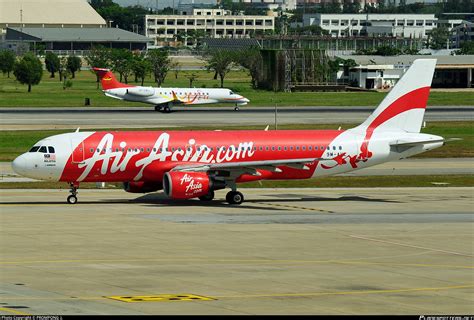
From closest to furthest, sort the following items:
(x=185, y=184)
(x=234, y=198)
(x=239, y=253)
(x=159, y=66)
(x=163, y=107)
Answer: (x=239, y=253)
(x=185, y=184)
(x=234, y=198)
(x=163, y=107)
(x=159, y=66)

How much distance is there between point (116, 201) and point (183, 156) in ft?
15.4

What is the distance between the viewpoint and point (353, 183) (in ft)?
233

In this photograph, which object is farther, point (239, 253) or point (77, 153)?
point (77, 153)

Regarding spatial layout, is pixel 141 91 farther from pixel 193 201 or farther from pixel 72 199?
pixel 72 199

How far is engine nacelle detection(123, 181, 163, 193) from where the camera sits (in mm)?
60909

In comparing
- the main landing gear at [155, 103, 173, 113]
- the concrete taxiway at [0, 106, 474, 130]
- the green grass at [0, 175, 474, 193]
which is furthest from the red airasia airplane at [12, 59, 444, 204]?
the main landing gear at [155, 103, 173, 113]

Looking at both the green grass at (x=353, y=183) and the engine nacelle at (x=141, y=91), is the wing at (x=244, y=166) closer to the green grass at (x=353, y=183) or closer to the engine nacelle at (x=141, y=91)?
the green grass at (x=353, y=183)

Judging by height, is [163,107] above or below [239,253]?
below

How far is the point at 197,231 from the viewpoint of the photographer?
164 ft

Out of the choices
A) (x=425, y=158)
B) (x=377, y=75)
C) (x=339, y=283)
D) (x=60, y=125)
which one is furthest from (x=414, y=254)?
(x=377, y=75)

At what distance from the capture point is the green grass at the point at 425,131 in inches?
3479

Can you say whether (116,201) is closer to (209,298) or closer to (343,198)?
(343,198)

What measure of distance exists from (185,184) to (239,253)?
14921 mm

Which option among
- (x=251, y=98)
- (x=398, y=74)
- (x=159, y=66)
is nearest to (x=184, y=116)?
(x=251, y=98)
